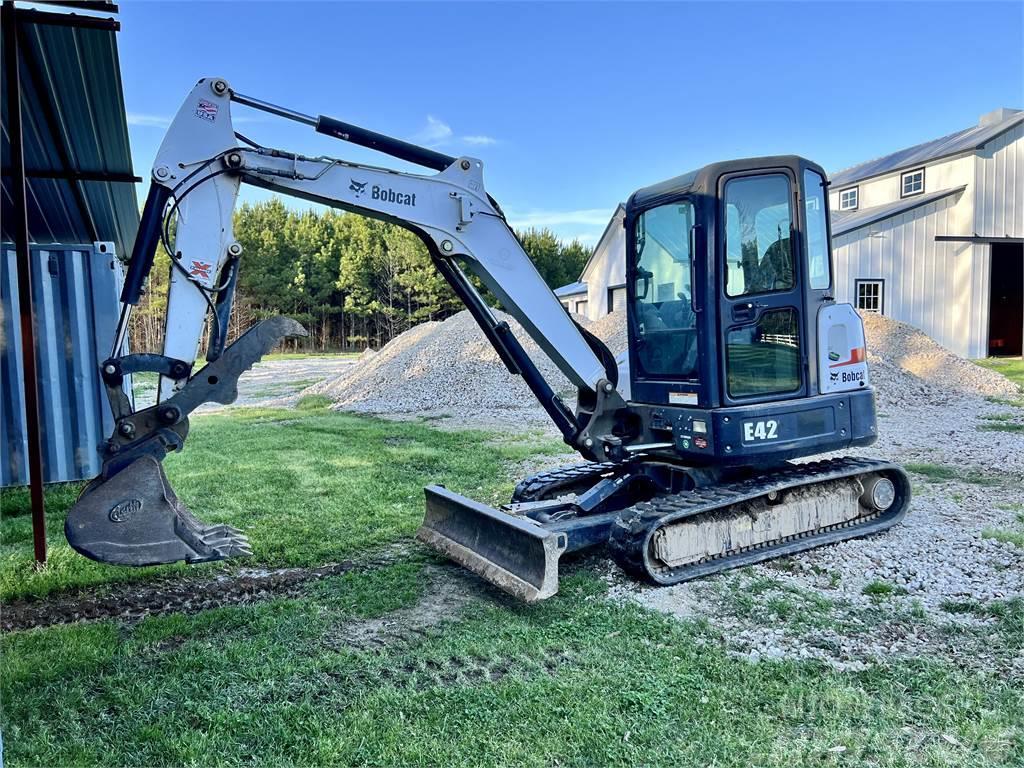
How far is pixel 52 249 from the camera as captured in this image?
24.4 ft

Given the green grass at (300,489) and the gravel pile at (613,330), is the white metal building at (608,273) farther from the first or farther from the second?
the green grass at (300,489)

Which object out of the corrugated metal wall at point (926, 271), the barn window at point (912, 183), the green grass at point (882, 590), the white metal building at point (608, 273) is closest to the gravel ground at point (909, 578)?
the green grass at point (882, 590)

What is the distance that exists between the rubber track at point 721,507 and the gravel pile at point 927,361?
10565mm

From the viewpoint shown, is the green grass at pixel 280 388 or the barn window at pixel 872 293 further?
the barn window at pixel 872 293

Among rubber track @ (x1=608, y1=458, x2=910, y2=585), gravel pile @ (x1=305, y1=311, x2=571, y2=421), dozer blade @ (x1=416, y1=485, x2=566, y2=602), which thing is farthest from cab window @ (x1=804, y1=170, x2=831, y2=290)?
gravel pile @ (x1=305, y1=311, x2=571, y2=421)

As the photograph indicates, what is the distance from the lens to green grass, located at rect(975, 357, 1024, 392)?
1819cm

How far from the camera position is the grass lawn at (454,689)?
114 inches

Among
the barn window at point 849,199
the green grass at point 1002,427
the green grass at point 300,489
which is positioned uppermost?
the barn window at point 849,199

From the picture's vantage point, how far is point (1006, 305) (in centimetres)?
2700

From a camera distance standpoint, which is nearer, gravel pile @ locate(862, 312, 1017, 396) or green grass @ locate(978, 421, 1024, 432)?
green grass @ locate(978, 421, 1024, 432)

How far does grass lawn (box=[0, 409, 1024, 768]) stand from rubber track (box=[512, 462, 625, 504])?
3.03ft

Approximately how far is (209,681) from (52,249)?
19.2ft

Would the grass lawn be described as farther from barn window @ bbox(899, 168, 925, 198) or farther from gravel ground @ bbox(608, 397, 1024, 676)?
barn window @ bbox(899, 168, 925, 198)

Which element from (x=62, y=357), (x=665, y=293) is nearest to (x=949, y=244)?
(x=665, y=293)
